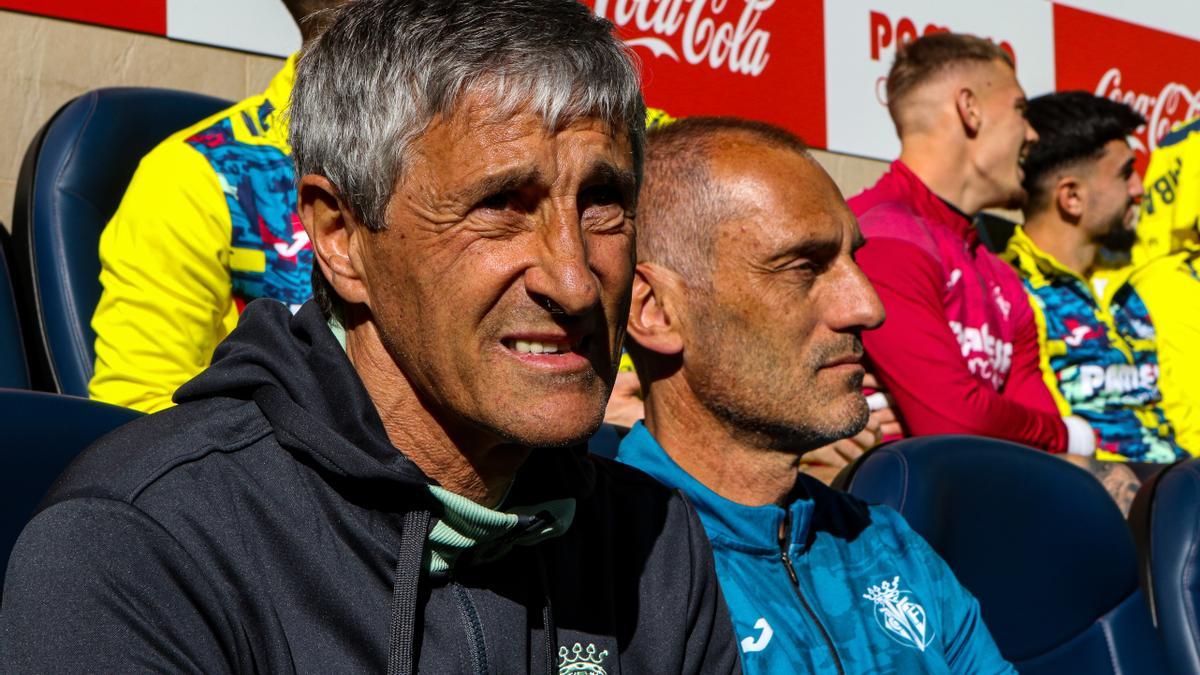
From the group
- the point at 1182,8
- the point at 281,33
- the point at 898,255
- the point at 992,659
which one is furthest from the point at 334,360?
the point at 1182,8

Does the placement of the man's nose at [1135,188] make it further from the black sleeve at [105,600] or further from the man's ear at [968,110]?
the black sleeve at [105,600]

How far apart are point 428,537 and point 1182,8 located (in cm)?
505

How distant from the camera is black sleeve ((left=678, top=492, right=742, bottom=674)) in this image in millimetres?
1475

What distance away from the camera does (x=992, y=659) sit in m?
1.96

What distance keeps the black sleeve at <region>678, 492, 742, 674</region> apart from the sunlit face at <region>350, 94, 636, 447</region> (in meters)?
0.32

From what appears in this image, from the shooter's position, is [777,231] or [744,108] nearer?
[777,231]

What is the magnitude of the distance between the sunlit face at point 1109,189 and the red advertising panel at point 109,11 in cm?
286

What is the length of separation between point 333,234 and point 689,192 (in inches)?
32.7

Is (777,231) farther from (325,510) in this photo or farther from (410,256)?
(325,510)

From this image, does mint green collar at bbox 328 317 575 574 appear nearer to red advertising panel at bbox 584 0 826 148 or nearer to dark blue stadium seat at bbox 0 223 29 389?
dark blue stadium seat at bbox 0 223 29 389

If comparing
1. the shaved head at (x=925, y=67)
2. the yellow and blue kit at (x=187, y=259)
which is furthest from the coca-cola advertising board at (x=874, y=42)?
the yellow and blue kit at (x=187, y=259)

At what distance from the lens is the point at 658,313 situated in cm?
204

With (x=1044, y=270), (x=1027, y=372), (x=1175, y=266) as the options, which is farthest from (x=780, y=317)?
(x=1175, y=266)

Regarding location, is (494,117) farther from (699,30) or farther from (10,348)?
(699,30)
